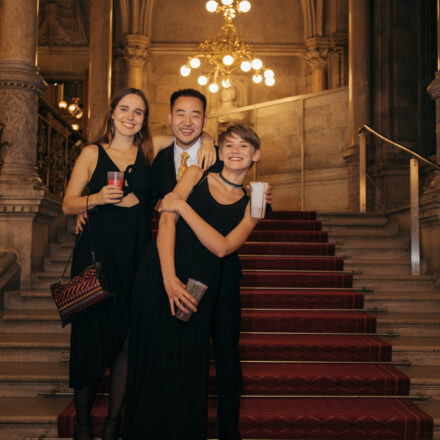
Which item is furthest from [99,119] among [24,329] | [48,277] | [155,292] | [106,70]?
[155,292]

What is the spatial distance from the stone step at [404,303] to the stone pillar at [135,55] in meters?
10.9

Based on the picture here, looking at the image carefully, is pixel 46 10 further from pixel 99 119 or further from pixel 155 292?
pixel 155 292

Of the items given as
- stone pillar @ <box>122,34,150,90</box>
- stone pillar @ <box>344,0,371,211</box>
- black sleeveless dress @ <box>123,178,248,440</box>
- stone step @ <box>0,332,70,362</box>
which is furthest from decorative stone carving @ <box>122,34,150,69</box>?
black sleeveless dress @ <box>123,178,248,440</box>

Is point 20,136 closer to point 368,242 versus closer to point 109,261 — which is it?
point 109,261

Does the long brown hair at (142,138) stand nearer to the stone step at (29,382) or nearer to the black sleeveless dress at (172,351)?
the black sleeveless dress at (172,351)

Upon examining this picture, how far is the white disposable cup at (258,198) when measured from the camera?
194 cm

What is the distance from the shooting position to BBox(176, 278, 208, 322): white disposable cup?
A: 1977 millimetres

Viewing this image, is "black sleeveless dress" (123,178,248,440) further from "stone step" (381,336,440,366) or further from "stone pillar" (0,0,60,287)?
"stone pillar" (0,0,60,287)

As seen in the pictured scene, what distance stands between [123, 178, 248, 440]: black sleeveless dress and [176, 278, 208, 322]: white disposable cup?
0.10 metres

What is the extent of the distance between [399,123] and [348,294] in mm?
5569

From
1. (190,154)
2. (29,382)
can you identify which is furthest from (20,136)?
(190,154)

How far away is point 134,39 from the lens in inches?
558

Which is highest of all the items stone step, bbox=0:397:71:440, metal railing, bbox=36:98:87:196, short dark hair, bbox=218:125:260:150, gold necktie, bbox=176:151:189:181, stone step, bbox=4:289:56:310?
metal railing, bbox=36:98:87:196

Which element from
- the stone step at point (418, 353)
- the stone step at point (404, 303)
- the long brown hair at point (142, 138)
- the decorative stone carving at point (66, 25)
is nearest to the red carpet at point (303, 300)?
the stone step at point (404, 303)
